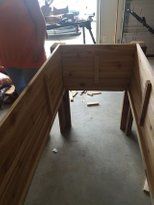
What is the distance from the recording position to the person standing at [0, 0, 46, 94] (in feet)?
3.93

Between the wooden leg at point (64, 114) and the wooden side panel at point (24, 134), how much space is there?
41 centimetres

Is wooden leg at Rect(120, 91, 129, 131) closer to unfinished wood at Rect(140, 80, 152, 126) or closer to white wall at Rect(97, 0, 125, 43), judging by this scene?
unfinished wood at Rect(140, 80, 152, 126)

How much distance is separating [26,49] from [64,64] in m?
0.34

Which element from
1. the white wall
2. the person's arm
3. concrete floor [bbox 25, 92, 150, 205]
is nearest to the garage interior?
concrete floor [bbox 25, 92, 150, 205]

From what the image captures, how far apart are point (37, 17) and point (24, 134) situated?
76 cm

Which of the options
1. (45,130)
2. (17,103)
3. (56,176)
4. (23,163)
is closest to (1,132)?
(17,103)

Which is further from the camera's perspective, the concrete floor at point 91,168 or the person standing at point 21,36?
the concrete floor at point 91,168

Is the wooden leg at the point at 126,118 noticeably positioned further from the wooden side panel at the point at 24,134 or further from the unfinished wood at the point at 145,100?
the wooden side panel at the point at 24,134

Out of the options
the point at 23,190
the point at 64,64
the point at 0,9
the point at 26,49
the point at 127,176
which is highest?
the point at 0,9

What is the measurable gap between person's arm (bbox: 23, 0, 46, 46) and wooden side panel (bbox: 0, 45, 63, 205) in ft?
0.59

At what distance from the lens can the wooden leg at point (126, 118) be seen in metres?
1.67

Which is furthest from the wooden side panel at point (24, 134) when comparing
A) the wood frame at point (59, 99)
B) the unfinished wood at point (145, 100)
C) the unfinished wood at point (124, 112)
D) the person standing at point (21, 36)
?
the unfinished wood at point (124, 112)

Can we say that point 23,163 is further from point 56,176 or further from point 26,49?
point 26,49

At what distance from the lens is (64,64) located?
1557mm
